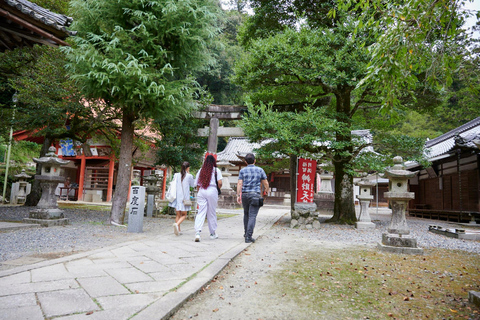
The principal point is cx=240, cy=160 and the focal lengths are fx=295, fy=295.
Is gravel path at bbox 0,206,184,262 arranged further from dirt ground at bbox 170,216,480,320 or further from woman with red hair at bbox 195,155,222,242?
dirt ground at bbox 170,216,480,320

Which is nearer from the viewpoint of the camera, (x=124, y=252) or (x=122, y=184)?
(x=124, y=252)

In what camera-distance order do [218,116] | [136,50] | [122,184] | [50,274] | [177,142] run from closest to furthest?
[50,274], [136,50], [122,184], [218,116], [177,142]

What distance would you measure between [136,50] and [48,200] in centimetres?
437

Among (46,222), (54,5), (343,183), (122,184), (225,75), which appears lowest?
(46,222)

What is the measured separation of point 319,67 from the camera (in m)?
8.23

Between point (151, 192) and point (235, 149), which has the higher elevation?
point (235, 149)

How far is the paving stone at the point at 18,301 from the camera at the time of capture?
7.54 feet

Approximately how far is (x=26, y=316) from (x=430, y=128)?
2802 centimetres

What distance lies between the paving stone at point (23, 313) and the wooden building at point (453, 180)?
35.1ft

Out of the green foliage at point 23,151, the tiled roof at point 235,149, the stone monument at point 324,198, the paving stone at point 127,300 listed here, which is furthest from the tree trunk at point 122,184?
the tiled roof at point 235,149

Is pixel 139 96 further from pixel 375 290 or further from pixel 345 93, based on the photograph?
pixel 345 93

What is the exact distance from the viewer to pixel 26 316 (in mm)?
2129

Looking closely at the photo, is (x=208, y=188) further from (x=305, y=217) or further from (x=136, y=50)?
(x=305, y=217)

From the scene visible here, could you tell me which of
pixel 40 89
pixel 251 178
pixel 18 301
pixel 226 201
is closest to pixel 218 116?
pixel 40 89
